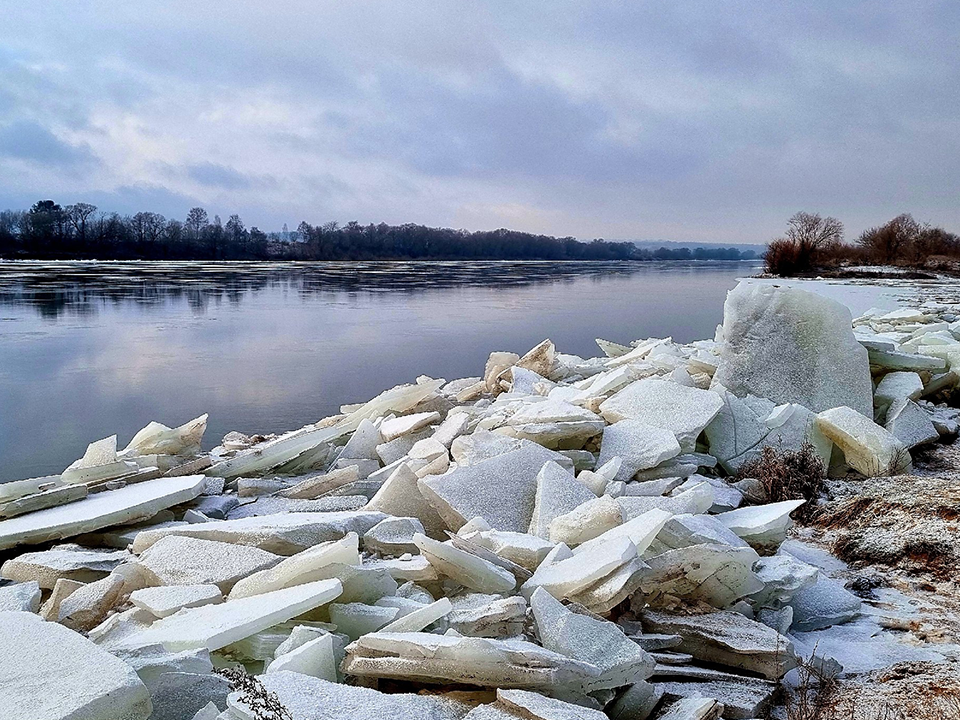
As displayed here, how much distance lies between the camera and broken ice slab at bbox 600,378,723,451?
12.0 ft

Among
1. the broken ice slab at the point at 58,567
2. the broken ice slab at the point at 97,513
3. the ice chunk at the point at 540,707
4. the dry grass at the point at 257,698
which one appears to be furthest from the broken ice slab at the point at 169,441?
the ice chunk at the point at 540,707

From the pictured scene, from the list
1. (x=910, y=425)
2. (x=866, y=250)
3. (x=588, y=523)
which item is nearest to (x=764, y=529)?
(x=588, y=523)

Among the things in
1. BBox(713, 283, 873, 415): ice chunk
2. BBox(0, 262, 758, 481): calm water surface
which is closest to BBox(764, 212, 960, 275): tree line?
BBox(0, 262, 758, 481): calm water surface

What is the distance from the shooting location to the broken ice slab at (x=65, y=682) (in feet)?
4.14

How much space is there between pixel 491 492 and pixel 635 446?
3.04 ft

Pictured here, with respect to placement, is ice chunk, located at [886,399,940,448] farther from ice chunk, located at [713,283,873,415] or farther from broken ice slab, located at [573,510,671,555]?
broken ice slab, located at [573,510,671,555]

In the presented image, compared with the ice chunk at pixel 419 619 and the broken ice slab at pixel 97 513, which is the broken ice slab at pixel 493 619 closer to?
the ice chunk at pixel 419 619

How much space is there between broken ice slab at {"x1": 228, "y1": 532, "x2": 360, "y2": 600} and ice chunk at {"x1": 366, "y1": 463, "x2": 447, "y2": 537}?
2.60ft

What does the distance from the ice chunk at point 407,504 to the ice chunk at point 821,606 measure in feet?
4.28

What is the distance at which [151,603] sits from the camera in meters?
1.91

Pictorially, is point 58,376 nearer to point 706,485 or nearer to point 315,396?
point 315,396

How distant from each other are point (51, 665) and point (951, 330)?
7875 mm

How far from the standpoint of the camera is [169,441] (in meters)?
4.21

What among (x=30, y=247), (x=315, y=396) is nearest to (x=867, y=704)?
(x=315, y=396)
